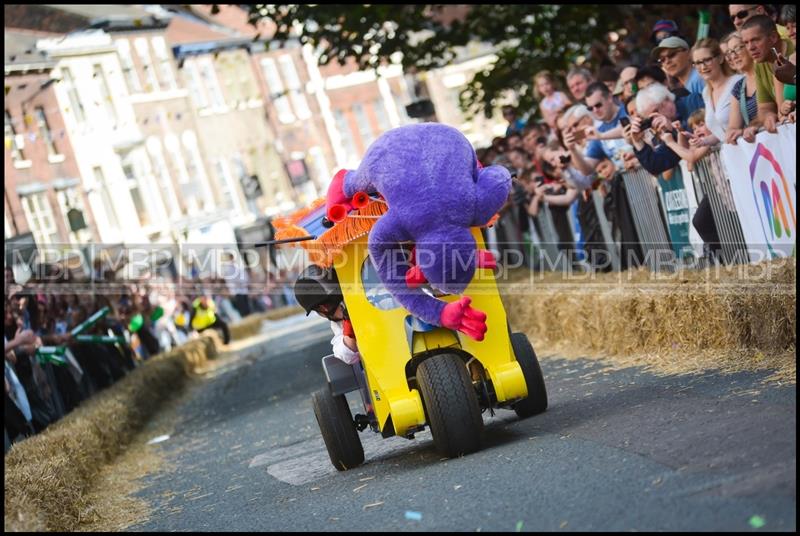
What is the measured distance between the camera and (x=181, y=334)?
117 ft

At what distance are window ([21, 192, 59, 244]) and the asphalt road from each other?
37321 mm

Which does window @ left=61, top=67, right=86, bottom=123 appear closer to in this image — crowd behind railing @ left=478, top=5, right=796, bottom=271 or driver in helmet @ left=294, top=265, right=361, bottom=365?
crowd behind railing @ left=478, top=5, right=796, bottom=271

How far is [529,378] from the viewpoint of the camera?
9438mm

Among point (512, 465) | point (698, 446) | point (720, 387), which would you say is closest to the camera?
point (698, 446)

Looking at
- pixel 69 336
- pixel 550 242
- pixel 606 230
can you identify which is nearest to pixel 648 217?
pixel 606 230

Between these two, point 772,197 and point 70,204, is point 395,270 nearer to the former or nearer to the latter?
point 772,197

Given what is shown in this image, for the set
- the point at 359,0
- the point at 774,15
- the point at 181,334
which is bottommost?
the point at 181,334

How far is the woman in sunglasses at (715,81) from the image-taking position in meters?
11.6

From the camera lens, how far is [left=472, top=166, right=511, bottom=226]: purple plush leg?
8.32 m

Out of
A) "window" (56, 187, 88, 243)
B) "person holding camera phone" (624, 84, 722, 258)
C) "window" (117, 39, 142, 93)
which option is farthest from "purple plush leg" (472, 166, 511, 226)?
"window" (117, 39, 142, 93)

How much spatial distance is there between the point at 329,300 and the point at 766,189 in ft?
13.1

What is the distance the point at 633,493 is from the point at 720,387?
2658mm

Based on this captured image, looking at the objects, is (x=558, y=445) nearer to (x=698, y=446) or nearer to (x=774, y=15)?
(x=698, y=446)

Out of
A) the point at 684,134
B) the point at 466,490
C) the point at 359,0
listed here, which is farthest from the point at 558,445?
the point at 359,0
